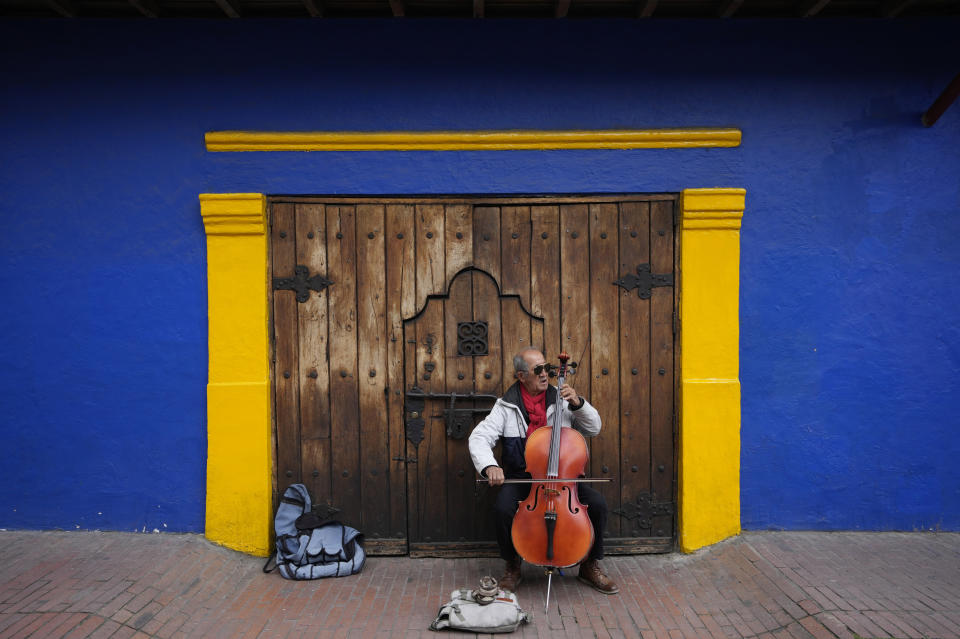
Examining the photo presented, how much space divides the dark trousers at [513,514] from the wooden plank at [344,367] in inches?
40.5

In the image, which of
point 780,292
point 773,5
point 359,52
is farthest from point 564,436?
point 773,5

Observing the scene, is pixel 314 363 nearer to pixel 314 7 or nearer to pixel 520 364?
pixel 520 364

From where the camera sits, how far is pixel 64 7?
12.2 ft

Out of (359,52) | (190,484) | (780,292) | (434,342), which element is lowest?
(190,484)

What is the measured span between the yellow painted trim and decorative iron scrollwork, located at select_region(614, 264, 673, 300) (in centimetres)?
79

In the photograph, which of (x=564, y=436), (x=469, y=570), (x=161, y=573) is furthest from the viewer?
(x=469, y=570)

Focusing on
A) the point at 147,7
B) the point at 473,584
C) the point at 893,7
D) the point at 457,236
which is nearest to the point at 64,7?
the point at 147,7

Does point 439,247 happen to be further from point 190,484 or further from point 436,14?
point 190,484

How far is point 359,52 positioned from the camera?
396 cm

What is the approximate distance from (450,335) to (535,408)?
2.44 ft

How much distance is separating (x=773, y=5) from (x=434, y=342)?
2980 mm

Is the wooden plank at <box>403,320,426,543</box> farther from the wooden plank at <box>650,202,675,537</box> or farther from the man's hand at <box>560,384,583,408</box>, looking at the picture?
the wooden plank at <box>650,202,675,537</box>

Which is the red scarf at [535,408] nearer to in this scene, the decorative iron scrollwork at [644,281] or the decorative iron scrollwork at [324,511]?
the decorative iron scrollwork at [644,281]

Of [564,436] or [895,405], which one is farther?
[895,405]
